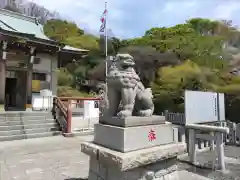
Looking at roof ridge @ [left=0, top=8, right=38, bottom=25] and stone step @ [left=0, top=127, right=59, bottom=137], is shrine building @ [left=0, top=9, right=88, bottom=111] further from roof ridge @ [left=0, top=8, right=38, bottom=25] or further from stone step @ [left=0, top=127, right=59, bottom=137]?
stone step @ [left=0, top=127, right=59, bottom=137]

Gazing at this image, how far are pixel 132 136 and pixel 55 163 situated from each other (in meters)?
3.23

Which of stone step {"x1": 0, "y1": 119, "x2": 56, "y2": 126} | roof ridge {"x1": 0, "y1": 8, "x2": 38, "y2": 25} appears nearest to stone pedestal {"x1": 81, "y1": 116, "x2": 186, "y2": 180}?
stone step {"x1": 0, "y1": 119, "x2": 56, "y2": 126}

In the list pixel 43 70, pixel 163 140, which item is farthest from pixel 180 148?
pixel 43 70

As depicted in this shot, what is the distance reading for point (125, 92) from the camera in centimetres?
319

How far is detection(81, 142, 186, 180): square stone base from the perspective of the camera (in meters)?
2.72

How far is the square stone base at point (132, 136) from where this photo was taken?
2850mm

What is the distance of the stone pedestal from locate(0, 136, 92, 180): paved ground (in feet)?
4.90

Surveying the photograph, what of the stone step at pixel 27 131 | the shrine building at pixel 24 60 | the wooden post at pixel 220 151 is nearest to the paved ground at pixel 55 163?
the wooden post at pixel 220 151

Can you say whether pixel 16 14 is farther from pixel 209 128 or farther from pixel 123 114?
pixel 123 114

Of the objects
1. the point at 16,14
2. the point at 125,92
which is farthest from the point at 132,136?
the point at 16,14

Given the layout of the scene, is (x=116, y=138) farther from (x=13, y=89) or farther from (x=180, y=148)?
(x=13, y=89)

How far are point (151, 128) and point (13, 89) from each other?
45.9 ft

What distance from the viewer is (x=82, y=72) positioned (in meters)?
27.6

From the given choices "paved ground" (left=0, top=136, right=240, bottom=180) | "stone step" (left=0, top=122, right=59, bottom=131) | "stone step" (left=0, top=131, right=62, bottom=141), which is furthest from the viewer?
"stone step" (left=0, top=122, right=59, bottom=131)
